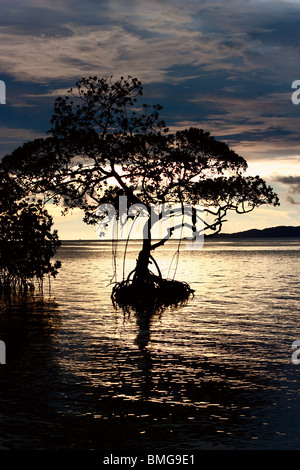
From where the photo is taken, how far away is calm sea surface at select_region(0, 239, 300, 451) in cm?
1290

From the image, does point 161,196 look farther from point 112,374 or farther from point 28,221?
point 112,374

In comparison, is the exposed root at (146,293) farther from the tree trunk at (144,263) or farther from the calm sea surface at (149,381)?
the calm sea surface at (149,381)

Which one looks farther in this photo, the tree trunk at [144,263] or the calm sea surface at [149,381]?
the tree trunk at [144,263]

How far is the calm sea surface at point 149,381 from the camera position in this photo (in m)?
12.9

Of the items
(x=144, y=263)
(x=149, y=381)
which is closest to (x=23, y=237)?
(x=144, y=263)

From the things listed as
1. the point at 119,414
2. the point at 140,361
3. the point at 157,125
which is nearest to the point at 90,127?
the point at 157,125

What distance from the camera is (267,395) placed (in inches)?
643

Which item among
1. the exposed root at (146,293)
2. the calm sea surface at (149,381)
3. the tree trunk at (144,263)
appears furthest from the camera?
the exposed root at (146,293)

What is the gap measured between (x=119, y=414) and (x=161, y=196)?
24810mm

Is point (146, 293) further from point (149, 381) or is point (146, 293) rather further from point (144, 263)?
point (149, 381)

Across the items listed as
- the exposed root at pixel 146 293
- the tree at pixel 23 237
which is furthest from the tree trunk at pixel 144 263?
the tree at pixel 23 237

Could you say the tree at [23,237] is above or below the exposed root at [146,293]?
above

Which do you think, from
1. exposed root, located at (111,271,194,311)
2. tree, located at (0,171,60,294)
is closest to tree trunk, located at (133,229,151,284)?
exposed root, located at (111,271,194,311)
